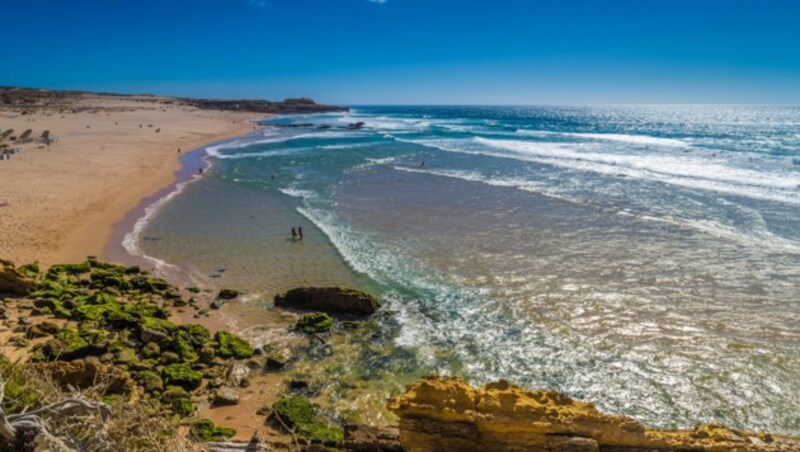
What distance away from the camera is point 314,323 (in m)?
12.3

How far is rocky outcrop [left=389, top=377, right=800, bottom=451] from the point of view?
5.66 metres

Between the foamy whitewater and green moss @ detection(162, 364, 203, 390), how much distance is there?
2.97 meters

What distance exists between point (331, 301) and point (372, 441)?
7.08 meters

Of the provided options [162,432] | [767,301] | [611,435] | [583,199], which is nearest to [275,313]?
[162,432]

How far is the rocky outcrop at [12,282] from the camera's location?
12.4m

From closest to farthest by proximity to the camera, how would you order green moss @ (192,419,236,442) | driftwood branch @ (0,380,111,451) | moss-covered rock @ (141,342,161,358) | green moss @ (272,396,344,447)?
1. driftwood branch @ (0,380,111,451)
2. green moss @ (192,419,236,442)
3. green moss @ (272,396,344,447)
4. moss-covered rock @ (141,342,161,358)

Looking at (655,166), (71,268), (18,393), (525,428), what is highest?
(655,166)

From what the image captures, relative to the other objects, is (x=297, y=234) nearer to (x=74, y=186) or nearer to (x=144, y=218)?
(x=144, y=218)

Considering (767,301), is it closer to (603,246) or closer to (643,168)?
(603,246)

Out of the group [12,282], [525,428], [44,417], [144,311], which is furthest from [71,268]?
[525,428]

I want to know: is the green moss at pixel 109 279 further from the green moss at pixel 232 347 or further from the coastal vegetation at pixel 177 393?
the green moss at pixel 232 347

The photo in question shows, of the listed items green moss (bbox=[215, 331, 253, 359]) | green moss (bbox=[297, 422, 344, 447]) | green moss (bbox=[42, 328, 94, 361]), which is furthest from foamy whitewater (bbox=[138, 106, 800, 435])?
green moss (bbox=[42, 328, 94, 361])

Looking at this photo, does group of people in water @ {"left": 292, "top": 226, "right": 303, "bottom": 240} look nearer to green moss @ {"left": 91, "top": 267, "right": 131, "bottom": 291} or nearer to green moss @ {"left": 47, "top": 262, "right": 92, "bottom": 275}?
green moss @ {"left": 91, "top": 267, "right": 131, "bottom": 291}

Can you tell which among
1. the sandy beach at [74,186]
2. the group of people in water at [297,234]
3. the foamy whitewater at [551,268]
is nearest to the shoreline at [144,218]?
the sandy beach at [74,186]
